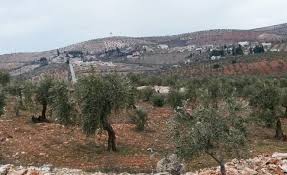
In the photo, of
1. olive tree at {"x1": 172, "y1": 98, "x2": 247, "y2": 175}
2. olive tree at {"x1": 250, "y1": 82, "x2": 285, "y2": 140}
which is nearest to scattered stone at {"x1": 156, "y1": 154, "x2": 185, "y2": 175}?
olive tree at {"x1": 172, "y1": 98, "x2": 247, "y2": 175}

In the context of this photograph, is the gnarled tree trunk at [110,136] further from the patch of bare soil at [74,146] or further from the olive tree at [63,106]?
the olive tree at [63,106]

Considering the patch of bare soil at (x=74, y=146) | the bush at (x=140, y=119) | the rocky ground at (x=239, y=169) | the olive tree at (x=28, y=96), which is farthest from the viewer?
the olive tree at (x=28, y=96)

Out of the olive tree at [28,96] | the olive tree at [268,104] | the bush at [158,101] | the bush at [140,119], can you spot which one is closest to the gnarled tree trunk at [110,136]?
the bush at [140,119]

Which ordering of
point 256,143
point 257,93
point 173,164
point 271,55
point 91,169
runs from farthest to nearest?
point 271,55 → point 257,93 → point 256,143 → point 91,169 → point 173,164

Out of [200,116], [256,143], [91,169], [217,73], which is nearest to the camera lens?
[200,116]

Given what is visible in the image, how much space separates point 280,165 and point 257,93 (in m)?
22.0

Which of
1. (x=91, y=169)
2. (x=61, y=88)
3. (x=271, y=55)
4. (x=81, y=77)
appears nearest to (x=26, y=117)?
(x=61, y=88)

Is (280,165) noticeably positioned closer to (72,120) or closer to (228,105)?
(228,105)

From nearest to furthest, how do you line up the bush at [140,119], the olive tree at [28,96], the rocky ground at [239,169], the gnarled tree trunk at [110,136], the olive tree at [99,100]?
the rocky ground at [239,169], the olive tree at [99,100], the gnarled tree trunk at [110,136], the bush at [140,119], the olive tree at [28,96]

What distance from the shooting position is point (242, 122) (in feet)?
99.8

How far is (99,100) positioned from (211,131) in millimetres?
15881

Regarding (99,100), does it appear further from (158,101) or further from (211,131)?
(158,101)

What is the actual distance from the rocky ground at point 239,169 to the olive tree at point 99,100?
670cm

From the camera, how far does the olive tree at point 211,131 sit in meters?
29.5
